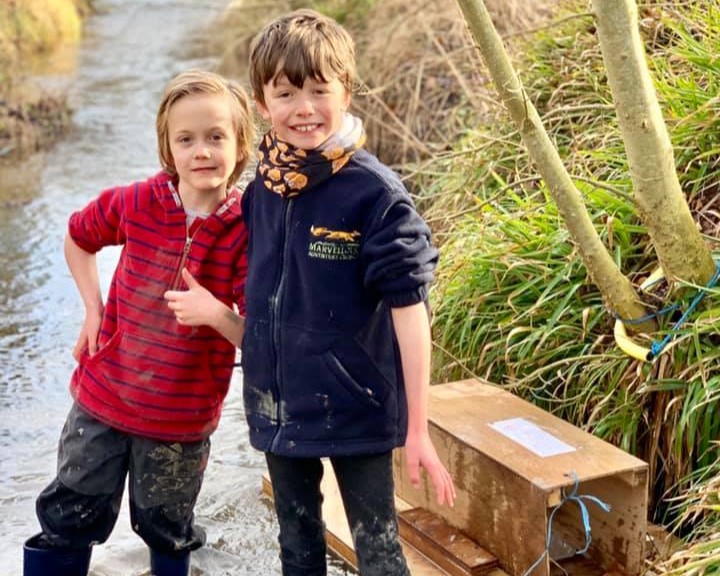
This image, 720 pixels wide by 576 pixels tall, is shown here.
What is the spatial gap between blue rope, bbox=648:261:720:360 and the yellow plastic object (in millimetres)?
17

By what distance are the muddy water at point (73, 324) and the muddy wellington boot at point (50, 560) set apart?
11.6 inches

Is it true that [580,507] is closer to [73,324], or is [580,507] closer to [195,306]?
[195,306]

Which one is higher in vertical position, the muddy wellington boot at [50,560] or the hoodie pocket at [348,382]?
the hoodie pocket at [348,382]

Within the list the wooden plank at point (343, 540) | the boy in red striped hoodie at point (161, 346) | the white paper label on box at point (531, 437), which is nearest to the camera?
the boy in red striped hoodie at point (161, 346)

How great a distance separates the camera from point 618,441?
129 inches

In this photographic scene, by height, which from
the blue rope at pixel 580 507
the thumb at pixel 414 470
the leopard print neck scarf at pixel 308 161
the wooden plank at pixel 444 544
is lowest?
the wooden plank at pixel 444 544

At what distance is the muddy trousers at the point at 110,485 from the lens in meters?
2.75

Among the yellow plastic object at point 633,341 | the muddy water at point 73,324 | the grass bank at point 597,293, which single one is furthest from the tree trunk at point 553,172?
the muddy water at point 73,324

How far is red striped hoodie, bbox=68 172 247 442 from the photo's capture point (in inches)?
107

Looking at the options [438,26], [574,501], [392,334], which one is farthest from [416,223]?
[438,26]

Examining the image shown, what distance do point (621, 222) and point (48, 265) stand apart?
139 inches

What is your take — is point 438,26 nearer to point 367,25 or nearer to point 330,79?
point 367,25

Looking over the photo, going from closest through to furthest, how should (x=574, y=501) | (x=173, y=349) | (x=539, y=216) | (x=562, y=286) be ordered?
1. (x=173, y=349)
2. (x=574, y=501)
3. (x=562, y=286)
4. (x=539, y=216)

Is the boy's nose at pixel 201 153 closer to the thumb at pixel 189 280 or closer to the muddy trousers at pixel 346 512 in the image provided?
the thumb at pixel 189 280
